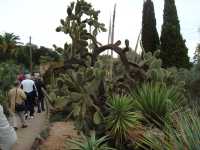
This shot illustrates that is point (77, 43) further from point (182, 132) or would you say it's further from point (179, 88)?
point (182, 132)

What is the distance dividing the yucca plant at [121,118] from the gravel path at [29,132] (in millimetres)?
2732

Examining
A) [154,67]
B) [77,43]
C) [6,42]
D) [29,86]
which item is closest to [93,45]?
[77,43]

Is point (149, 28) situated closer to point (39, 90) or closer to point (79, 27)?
point (39, 90)

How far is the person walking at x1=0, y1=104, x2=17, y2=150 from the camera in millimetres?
4984

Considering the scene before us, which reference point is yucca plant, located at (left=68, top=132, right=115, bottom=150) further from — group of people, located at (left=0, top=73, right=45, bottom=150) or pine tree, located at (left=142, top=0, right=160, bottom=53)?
pine tree, located at (left=142, top=0, right=160, bottom=53)

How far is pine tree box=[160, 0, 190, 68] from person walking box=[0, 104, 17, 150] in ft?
103

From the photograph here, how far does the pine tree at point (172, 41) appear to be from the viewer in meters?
36.5

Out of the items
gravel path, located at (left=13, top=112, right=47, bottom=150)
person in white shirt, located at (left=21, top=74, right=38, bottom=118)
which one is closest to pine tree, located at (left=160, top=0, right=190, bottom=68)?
gravel path, located at (left=13, top=112, right=47, bottom=150)

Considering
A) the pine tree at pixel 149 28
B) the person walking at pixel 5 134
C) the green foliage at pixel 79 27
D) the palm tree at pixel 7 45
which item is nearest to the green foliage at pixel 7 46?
the palm tree at pixel 7 45

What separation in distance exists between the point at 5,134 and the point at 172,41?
3239cm

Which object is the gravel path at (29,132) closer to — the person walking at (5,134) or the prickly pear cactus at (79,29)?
the prickly pear cactus at (79,29)

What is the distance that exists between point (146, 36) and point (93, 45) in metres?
26.1

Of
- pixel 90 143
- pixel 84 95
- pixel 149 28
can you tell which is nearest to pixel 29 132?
pixel 84 95

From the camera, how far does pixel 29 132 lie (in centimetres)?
1627
